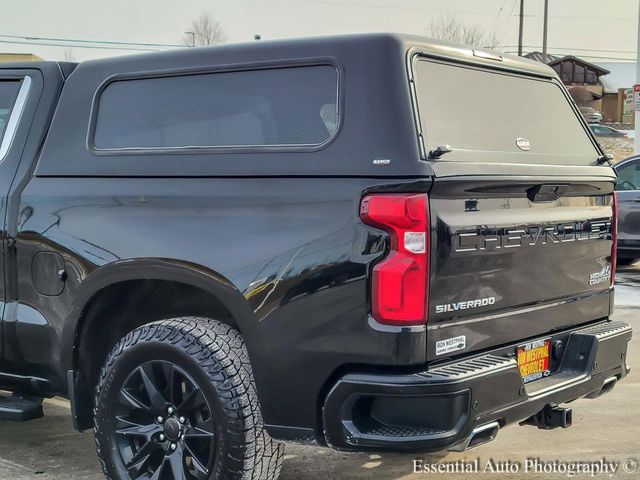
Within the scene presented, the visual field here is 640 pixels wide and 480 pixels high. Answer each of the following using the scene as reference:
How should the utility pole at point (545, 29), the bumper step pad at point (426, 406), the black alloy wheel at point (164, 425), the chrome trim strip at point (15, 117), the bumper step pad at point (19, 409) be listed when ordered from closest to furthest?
the bumper step pad at point (426, 406) < the black alloy wheel at point (164, 425) < the bumper step pad at point (19, 409) < the chrome trim strip at point (15, 117) < the utility pole at point (545, 29)

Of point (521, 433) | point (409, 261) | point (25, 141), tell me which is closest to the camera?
point (409, 261)

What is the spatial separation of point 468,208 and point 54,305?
6.28 ft

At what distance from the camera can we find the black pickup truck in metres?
3.20

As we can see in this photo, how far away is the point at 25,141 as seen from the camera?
4.25m

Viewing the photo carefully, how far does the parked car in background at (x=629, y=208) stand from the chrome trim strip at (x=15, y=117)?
27.7ft

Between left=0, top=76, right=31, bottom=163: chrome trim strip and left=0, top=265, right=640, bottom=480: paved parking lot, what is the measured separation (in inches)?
60.6

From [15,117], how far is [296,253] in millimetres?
1847

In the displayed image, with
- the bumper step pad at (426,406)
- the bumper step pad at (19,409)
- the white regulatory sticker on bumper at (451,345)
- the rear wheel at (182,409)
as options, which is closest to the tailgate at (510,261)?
the white regulatory sticker on bumper at (451,345)

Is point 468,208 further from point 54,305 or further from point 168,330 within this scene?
point 54,305

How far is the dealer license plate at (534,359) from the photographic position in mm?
3680

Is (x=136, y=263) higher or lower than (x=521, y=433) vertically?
higher

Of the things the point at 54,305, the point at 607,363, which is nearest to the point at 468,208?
the point at 607,363

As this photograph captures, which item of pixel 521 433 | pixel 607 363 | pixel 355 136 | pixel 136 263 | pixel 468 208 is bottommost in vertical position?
pixel 521 433

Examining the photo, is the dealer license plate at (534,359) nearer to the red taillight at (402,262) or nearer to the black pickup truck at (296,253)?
the black pickup truck at (296,253)
